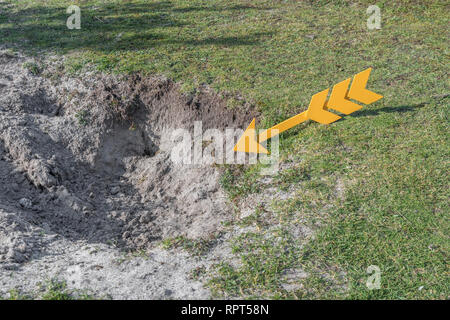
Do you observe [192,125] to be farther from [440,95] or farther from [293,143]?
[440,95]

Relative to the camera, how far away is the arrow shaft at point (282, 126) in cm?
530

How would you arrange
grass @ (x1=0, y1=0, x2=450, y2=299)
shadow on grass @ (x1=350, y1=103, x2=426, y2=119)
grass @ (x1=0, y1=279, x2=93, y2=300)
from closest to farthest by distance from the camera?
1. grass @ (x1=0, y1=279, x2=93, y2=300)
2. grass @ (x1=0, y1=0, x2=450, y2=299)
3. shadow on grass @ (x1=350, y1=103, x2=426, y2=119)

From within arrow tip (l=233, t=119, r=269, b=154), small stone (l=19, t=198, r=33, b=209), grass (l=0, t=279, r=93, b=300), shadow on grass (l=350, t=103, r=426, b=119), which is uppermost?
shadow on grass (l=350, t=103, r=426, b=119)

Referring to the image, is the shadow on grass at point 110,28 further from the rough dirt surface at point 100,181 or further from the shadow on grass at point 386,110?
the shadow on grass at point 386,110

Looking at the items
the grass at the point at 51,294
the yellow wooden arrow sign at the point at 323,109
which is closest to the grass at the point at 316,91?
the yellow wooden arrow sign at the point at 323,109

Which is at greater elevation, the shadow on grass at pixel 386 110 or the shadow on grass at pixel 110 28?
the shadow on grass at pixel 110 28

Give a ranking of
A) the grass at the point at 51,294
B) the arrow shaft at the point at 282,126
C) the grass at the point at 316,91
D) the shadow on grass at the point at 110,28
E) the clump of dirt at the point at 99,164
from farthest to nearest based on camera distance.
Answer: the shadow on grass at the point at 110,28 < the arrow shaft at the point at 282,126 < the clump of dirt at the point at 99,164 < the grass at the point at 316,91 < the grass at the point at 51,294

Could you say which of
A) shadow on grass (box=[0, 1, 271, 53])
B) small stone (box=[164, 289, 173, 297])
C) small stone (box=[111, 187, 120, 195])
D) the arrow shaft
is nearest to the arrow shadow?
the arrow shaft

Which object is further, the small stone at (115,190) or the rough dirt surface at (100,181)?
the small stone at (115,190)

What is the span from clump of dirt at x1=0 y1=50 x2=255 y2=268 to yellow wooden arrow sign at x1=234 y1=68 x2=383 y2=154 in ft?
1.64

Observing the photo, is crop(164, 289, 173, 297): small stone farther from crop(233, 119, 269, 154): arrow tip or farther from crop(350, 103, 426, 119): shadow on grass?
crop(350, 103, 426, 119): shadow on grass

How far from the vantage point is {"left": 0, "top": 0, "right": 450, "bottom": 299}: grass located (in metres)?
3.83

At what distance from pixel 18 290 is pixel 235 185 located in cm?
236

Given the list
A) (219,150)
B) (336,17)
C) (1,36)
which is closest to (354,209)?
(219,150)
